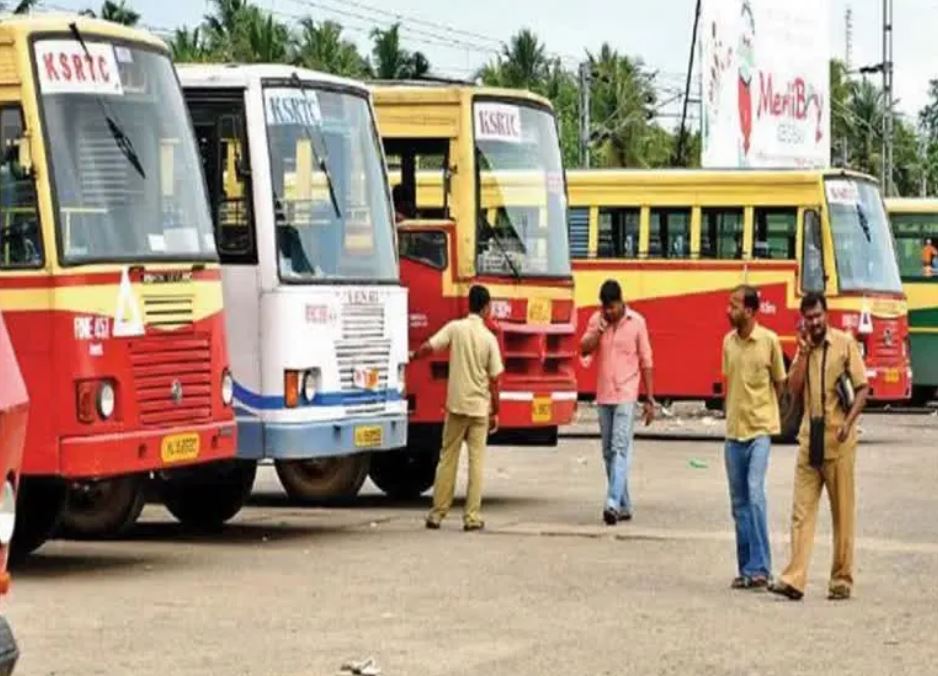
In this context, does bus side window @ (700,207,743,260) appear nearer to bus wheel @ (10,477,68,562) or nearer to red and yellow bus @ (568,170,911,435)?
red and yellow bus @ (568,170,911,435)

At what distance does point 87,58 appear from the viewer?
17516mm

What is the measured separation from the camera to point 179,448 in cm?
1772

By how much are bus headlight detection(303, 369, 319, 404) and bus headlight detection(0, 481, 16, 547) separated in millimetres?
11767

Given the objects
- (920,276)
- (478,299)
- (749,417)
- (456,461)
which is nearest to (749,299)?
(749,417)

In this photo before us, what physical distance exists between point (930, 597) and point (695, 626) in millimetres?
2314

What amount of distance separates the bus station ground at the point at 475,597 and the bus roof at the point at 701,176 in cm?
976

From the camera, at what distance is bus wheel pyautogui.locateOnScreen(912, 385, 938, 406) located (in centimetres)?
4416

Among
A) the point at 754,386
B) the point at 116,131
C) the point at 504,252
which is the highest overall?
the point at 116,131

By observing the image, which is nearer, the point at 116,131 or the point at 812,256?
the point at 116,131

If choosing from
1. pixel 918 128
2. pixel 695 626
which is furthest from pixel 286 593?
pixel 918 128

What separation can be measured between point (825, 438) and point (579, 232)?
62.9ft

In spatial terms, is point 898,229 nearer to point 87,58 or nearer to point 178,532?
point 178,532

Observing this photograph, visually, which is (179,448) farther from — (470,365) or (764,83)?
(764,83)

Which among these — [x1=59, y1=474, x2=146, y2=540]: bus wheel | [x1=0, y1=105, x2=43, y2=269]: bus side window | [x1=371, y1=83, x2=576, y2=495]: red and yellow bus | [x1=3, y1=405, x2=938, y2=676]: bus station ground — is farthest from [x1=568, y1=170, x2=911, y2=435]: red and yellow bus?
[x1=0, y1=105, x2=43, y2=269]: bus side window
